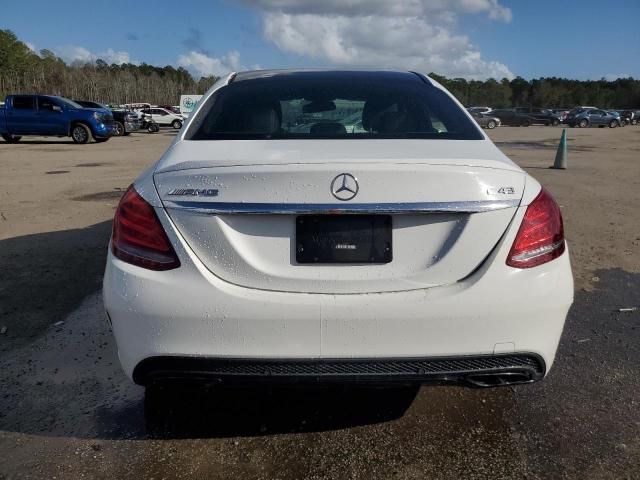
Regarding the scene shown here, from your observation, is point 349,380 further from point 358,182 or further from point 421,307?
point 358,182

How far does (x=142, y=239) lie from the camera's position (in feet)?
7.13

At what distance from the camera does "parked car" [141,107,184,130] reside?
38.5 metres

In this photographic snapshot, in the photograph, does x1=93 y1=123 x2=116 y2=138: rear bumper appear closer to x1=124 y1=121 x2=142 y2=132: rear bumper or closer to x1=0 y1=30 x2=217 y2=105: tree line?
x1=124 y1=121 x2=142 y2=132: rear bumper

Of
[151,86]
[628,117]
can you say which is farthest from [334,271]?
[151,86]

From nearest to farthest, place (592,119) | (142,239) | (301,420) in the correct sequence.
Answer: (142,239) < (301,420) < (592,119)

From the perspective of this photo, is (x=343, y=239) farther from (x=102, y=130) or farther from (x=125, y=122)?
(x=125, y=122)

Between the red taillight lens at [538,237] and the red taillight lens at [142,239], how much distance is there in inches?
50.3

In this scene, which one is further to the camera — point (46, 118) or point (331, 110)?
point (46, 118)

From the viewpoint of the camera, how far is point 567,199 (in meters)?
9.00

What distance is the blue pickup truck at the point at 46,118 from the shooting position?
21.8 meters

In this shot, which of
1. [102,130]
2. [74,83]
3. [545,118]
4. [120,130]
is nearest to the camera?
[102,130]

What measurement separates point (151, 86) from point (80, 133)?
6264 centimetres

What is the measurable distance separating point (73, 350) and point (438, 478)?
2.34 meters

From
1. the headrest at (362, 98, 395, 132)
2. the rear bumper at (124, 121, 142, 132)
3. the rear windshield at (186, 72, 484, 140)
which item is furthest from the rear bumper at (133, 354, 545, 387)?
the rear bumper at (124, 121, 142, 132)
